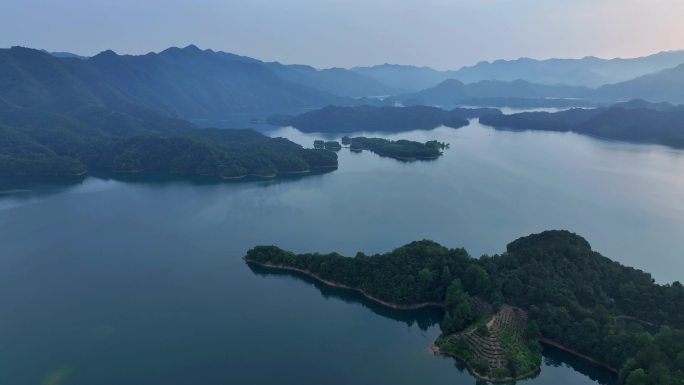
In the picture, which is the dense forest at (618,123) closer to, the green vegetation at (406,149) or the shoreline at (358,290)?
the green vegetation at (406,149)

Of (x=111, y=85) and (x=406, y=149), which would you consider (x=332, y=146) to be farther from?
(x=111, y=85)

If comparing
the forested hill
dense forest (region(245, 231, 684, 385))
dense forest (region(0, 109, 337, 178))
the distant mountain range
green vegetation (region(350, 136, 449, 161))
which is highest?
the forested hill

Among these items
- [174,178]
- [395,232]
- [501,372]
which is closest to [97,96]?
[174,178]

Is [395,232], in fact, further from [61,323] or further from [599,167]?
[599,167]

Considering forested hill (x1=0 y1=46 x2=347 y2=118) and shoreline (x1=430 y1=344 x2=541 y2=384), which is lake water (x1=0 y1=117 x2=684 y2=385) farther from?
forested hill (x1=0 y1=46 x2=347 y2=118)

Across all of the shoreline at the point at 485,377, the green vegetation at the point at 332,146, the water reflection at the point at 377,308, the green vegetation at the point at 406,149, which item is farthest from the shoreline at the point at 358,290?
the green vegetation at the point at 332,146

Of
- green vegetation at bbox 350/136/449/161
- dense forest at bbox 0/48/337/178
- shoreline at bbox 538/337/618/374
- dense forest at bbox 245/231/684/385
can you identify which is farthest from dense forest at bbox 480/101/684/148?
shoreline at bbox 538/337/618/374
